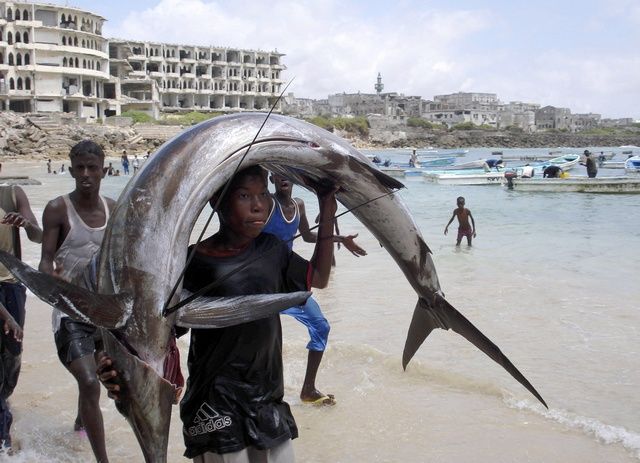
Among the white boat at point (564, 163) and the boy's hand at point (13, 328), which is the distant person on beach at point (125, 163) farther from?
the boy's hand at point (13, 328)

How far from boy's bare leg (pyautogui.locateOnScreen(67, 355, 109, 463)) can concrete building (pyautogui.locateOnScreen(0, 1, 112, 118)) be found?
7680 centimetres

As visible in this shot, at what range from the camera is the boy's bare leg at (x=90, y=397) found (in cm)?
406

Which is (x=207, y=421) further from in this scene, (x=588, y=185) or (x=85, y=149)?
(x=588, y=185)

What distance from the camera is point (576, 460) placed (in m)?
4.71

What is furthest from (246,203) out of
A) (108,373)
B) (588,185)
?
(588,185)

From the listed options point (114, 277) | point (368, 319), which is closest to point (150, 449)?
point (114, 277)

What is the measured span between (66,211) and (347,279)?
7.73 metres

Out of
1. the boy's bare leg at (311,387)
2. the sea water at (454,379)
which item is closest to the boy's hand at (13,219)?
the sea water at (454,379)

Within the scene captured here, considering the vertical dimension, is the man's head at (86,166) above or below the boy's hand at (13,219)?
above

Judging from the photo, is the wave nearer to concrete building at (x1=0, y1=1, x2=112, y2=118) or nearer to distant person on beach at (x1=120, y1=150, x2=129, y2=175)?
distant person on beach at (x1=120, y1=150, x2=129, y2=175)

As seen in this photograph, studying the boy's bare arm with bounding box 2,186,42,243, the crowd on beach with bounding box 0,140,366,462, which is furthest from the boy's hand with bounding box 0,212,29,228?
the crowd on beach with bounding box 0,140,366,462

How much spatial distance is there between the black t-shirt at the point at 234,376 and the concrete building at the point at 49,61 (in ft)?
256

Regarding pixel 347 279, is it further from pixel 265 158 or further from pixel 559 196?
pixel 559 196

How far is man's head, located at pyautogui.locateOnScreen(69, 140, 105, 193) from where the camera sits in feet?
13.3
